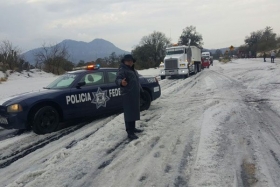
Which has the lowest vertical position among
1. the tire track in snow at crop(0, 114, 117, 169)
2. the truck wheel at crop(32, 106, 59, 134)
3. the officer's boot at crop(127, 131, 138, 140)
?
the tire track in snow at crop(0, 114, 117, 169)

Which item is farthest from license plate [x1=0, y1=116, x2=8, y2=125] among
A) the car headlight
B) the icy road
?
the icy road

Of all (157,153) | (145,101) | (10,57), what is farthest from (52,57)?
(157,153)

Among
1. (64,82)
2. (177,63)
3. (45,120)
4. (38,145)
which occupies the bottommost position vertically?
(38,145)

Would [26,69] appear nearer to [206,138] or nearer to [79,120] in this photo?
[79,120]

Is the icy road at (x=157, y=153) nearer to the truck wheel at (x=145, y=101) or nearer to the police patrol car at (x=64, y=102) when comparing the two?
the police patrol car at (x=64, y=102)

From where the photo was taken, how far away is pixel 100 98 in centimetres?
750

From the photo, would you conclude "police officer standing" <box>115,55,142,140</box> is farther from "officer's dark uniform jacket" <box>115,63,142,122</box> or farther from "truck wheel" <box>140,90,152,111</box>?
"truck wheel" <box>140,90,152,111</box>

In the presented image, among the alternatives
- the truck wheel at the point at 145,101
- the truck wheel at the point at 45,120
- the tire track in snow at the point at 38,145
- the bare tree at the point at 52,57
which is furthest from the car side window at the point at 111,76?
the bare tree at the point at 52,57

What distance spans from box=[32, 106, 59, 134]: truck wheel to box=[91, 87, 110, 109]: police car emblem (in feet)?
3.68

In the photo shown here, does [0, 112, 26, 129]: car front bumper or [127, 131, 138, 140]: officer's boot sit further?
[0, 112, 26, 129]: car front bumper

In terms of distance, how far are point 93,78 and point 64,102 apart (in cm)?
120

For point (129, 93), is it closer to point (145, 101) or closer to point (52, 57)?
point (145, 101)

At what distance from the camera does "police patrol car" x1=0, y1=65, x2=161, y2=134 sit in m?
6.25

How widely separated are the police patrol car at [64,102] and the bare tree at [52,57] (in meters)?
26.8
